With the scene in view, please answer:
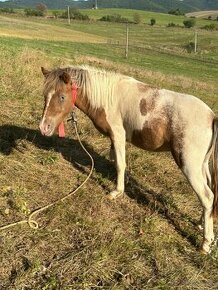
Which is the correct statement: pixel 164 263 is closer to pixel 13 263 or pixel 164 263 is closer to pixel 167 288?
pixel 167 288

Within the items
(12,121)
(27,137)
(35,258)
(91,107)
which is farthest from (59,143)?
(35,258)

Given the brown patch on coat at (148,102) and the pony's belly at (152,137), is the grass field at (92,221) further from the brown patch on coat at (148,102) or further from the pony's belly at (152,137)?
the brown patch on coat at (148,102)

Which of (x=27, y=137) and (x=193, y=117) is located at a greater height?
(x=193, y=117)

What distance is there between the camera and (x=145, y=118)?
5102 mm

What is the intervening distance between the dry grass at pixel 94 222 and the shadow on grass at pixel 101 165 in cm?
2

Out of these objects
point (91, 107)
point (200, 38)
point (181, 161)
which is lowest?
point (200, 38)

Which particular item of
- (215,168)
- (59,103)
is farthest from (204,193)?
(59,103)

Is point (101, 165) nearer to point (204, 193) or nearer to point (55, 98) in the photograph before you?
point (55, 98)

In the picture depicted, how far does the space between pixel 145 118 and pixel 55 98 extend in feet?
4.09

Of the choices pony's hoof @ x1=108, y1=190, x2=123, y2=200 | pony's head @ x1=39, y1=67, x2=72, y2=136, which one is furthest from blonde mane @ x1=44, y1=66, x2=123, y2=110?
pony's hoof @ x1=108, y1=190, x2=123, y2=200

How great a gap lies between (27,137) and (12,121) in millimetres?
926

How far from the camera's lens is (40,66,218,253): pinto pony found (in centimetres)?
470

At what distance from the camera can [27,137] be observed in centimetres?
711

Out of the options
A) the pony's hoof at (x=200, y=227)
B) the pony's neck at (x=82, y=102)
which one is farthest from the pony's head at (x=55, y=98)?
the pony's hoof at (x=200, y=227)
